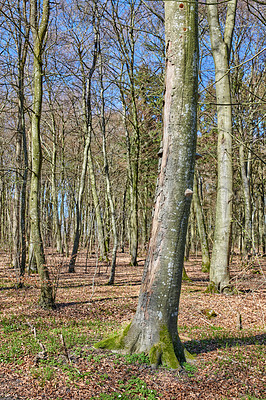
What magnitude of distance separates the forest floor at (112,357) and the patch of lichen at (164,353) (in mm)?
88

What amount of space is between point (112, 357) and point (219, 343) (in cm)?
199

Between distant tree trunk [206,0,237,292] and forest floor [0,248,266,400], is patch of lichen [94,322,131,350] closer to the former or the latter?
forest floor [0,248,266,400]

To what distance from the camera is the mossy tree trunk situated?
3.83m

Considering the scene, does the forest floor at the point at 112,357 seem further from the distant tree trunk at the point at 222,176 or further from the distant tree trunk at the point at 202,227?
the distant tree trunk at the point at 202,227

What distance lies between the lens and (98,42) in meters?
11.1

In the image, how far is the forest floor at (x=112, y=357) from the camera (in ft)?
11.3

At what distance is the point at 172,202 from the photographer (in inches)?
152

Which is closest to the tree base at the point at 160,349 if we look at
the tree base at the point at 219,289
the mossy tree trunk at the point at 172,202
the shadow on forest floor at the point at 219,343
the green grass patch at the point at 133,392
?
the mossy tree trunk at the point at 172,202

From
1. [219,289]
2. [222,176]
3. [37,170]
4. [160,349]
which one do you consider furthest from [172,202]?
[219,289]

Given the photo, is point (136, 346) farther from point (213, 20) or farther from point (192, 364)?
point (213, 20)

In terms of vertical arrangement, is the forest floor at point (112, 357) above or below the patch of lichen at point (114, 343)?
below

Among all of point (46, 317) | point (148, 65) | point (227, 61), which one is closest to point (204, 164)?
point (148, 65)

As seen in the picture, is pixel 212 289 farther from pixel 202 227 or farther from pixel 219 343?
pixel 202 227

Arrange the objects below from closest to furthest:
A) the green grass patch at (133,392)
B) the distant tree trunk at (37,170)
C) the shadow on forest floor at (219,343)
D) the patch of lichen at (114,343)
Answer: the green grass patch at (133,392)
the patch of lichen at (114,343)
the shadow on forest floor at (219,343)
the distant tree trunk at (37,170)
